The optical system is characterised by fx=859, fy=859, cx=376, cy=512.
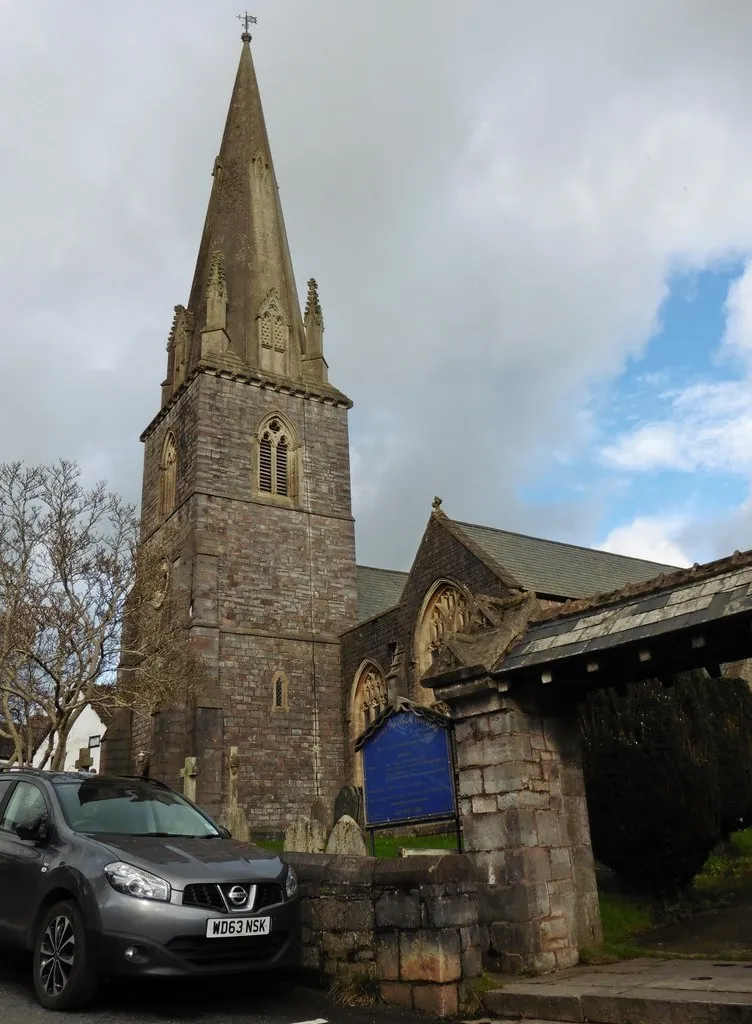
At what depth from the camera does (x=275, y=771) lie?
81.5 ft

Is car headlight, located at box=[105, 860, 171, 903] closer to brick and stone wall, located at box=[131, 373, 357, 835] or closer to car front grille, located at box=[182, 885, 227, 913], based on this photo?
car front grille, located at box=[182, 885, 227, 913]

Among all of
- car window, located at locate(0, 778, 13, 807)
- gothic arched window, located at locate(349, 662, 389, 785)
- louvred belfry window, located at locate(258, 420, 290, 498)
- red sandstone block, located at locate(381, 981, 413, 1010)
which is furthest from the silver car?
louvred belfry window, located at locate(258, 420, 290, 498)

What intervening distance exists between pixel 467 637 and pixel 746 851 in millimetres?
8495

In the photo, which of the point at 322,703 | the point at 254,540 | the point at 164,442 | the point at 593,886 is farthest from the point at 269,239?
the point at 593,886

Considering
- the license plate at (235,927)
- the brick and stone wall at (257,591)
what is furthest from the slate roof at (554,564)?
the license plate at (235,927)

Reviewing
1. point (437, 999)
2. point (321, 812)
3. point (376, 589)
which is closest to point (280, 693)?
point (321, 812)

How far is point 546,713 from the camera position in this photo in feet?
25.5

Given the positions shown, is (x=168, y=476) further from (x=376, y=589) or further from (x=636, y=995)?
(x=636, y=995)

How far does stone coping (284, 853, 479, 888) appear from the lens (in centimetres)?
621

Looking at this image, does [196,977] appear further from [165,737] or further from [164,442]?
[164,442]

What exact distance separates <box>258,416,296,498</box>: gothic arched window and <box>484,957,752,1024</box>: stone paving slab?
2269 centimetres

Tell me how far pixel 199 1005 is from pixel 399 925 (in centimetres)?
148

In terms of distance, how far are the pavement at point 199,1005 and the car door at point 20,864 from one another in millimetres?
472

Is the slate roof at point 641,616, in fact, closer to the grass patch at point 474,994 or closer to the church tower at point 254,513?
the grass patch at point 474,994
